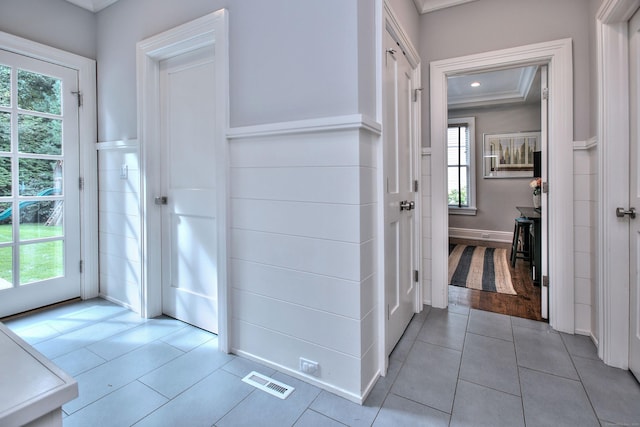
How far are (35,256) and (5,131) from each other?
0.97 meters

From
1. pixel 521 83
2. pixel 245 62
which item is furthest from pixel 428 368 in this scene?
pixel 521 83

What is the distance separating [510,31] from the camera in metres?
2.37

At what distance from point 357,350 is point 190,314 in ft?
4.62

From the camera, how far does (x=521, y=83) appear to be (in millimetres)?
4465

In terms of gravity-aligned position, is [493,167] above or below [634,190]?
above

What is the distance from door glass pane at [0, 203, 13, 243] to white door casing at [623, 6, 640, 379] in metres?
4.03

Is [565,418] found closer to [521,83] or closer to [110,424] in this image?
[110,424]

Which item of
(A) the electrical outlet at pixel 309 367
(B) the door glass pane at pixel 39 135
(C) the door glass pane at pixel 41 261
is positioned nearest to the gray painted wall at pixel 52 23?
(B) the door glass pane at pixel 39 135

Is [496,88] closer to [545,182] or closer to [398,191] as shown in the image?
[545,182]

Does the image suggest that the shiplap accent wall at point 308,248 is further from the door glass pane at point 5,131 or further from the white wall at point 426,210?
the door glass pane at point 5,131

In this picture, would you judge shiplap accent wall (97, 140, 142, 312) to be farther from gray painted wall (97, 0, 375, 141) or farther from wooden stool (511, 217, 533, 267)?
wooden stool (511, 217, 533, 267)

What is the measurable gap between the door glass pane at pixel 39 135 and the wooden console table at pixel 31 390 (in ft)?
A: 8.66

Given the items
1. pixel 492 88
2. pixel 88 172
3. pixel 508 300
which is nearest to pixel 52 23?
pixel 88 172

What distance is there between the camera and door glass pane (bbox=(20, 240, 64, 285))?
254 centimetres
